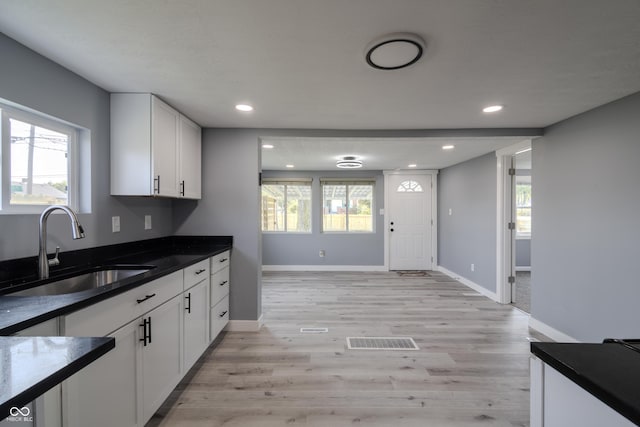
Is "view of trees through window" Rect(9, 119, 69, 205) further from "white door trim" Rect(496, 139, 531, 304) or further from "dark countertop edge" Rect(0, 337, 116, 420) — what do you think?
"white door trim" Rect(496, 139, 531, 304)

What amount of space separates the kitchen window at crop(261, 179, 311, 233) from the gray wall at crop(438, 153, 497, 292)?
293 centimetres

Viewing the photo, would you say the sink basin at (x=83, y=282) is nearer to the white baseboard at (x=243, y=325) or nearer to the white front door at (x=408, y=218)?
the white baseboard at (x=243, y=325)

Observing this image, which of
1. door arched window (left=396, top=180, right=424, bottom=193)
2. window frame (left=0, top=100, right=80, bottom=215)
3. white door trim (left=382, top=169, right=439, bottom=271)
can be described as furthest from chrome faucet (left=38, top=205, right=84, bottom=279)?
door arched window (left=396, top=180, right=424, bottom=193)

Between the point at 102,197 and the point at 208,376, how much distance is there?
1.65m

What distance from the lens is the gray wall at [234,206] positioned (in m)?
2.96

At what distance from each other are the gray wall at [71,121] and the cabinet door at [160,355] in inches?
31.4

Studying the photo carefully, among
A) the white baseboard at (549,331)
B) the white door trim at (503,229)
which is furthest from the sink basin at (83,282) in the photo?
the white door trim at (503,229)

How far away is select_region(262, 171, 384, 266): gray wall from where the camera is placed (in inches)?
232

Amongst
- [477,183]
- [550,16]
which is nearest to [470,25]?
[550,16]

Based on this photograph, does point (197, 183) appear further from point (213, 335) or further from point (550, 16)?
point (550, 16)

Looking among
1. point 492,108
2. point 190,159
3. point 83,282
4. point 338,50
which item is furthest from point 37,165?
point 492,108

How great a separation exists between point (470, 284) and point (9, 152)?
221 inches

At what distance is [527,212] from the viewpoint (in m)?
6.25

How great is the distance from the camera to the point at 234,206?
117 inches
